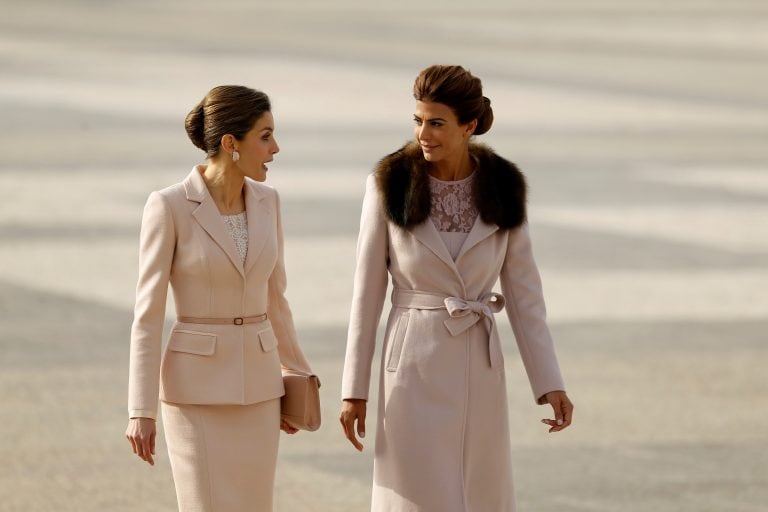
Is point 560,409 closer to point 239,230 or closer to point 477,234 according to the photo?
point 477,234

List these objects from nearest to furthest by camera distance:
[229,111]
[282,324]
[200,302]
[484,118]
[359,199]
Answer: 1. [229,111]
2. [200,302]
3. [484,118]
4. [282,324]
5. [359,199]

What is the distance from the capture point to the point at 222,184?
4.78 meters

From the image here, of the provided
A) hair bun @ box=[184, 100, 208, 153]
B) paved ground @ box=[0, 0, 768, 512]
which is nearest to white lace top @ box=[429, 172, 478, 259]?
hair bun @ box=[184, 100, 208, 153]

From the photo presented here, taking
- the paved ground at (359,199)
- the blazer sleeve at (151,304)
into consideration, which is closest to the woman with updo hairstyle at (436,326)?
the blazer sleeve at (151,304)

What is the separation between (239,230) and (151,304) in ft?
1.15

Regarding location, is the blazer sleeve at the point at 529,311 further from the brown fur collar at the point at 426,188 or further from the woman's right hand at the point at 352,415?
the woman's right hand at the point at 352,415

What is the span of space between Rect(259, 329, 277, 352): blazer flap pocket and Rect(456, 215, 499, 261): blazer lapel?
610mm

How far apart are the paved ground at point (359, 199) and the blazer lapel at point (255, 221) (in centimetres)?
240

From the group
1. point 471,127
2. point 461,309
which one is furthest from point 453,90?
point 461,309

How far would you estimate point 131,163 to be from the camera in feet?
54.0

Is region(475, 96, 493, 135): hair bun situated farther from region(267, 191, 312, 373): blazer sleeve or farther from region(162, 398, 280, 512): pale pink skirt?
region(162, 398, 280, 512): pale pink skirt

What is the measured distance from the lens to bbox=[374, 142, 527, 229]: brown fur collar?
4.88m

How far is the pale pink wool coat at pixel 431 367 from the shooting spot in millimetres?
4914

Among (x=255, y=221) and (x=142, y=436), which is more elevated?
(x=255, y=221)
